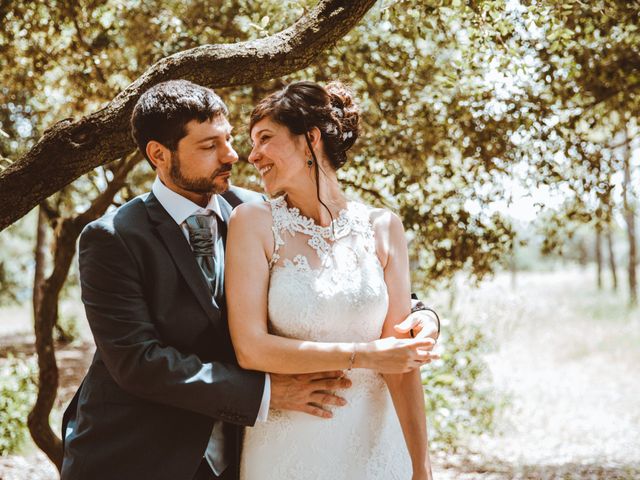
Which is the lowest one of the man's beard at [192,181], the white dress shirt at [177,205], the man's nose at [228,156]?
the white dress shirt at [177,205]

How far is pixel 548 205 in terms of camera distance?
17.0ft

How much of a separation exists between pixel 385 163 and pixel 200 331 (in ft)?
9.94

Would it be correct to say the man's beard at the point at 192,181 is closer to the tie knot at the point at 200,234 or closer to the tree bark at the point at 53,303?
the tie knot at the point at 200,234

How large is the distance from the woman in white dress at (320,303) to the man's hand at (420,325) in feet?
0.18

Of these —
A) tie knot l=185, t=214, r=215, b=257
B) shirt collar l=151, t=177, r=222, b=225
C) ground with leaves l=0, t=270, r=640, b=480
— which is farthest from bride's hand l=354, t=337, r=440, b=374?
ground with leaves l=0, t=270, r=640, b=480

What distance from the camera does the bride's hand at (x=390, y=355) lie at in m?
2.37

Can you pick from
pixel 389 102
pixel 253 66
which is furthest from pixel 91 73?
pixel 253 66

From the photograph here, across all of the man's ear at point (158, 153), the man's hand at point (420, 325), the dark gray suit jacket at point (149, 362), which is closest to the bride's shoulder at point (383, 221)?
the man's hand at point (420, 325)

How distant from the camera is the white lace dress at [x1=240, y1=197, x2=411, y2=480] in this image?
247cm

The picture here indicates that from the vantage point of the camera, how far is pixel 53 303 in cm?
481

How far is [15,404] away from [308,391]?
18.4 feet

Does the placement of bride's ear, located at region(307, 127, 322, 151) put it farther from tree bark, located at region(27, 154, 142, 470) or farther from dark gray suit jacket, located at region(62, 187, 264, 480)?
tree bark, located at region(27, 154, 142, 470)

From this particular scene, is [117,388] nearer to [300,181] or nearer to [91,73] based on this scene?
[300,181]

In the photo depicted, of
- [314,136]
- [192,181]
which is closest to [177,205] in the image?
[192,181]
